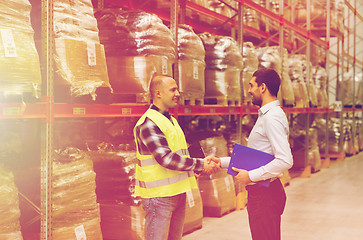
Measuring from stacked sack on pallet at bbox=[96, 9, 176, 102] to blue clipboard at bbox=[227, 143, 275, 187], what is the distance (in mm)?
1828

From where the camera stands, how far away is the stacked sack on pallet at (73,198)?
3990 millimetres

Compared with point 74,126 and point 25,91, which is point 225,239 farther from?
point 25,91

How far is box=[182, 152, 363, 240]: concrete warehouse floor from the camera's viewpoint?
593 centimetres

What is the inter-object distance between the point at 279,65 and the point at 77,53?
5.50 m

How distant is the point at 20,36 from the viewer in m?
3.55

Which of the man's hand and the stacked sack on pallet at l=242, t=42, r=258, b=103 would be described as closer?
the man's hand

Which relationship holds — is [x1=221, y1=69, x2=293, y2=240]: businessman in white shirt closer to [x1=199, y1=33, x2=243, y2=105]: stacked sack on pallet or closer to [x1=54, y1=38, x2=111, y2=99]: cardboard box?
[x1=54, y1=38, x2=111, y2=99]: cardboard box

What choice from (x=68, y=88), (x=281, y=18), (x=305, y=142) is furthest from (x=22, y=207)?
(x=305, y=142)

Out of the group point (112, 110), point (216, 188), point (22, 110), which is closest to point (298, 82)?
point (216, 188)

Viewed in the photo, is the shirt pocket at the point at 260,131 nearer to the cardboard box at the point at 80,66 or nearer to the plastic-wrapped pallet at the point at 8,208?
the cardboard box at the point at 80,66

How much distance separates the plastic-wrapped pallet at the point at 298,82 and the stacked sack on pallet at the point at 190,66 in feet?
15.1

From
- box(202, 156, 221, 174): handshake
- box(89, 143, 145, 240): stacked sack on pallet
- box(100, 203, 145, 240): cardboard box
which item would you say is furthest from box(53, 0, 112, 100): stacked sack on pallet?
box(100, 203, 145, 240): cardboard box

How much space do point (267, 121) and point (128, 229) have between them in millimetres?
2254

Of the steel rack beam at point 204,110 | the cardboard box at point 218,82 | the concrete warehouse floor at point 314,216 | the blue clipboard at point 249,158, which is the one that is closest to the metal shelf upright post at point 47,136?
the blue clipboard at point 249,158
